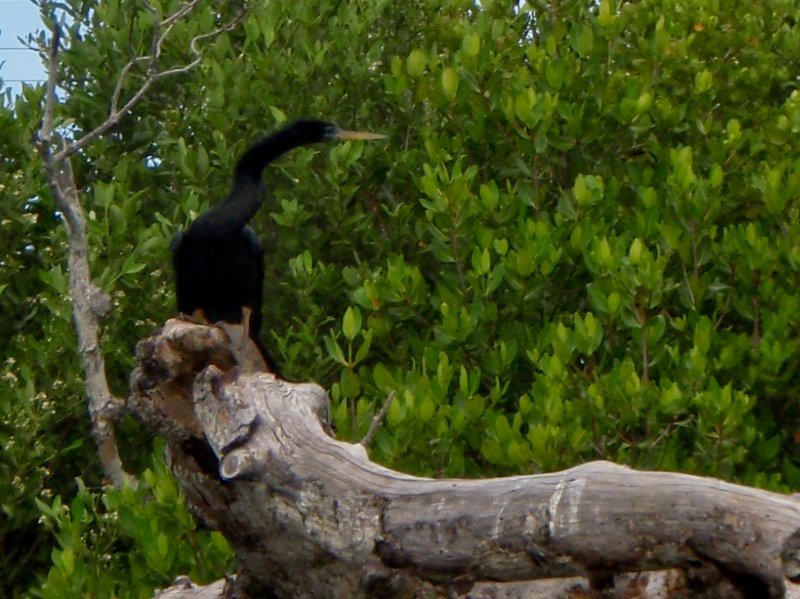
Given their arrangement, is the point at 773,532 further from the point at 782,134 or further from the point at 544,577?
the point at 782,134

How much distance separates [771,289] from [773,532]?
2.51m

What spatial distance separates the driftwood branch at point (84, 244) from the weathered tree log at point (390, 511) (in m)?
1.08

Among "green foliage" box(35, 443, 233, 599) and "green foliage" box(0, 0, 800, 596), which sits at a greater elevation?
"green foliage" box(0, 0, 800, 596)

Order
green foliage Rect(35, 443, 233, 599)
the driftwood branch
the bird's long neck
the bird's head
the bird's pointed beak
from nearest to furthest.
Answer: green foliage Rect(35, 443, 233, 599) < the driftwood branch < the bird's long neck < the bird's head < the bird's pointed beak

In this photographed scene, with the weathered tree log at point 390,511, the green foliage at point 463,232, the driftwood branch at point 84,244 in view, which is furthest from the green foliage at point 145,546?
the weathered tree log at point 390,511

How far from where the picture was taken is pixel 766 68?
6520mm

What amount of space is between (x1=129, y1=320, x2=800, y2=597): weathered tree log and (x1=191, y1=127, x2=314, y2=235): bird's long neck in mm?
1007

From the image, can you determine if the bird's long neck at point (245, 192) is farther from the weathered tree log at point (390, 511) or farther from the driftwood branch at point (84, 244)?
the weathered tree log at point (390, 511)

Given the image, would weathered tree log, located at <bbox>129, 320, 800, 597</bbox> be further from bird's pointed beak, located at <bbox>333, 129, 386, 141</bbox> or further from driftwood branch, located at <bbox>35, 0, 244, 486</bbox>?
bird's pointed beak, located at <bbox>333, 129, 386, 141</bbox>

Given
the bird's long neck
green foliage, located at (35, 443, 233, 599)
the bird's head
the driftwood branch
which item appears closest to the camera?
green foliage, located at (35, 443, 233, 599)

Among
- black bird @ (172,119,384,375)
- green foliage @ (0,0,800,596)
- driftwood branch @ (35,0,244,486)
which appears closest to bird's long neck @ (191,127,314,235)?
black bird @ (172,119,384,375)

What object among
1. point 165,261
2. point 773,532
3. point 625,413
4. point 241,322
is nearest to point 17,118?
point 165,261

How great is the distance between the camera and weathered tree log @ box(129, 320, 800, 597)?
3158 millimetres

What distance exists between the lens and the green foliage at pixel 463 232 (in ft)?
16.9
